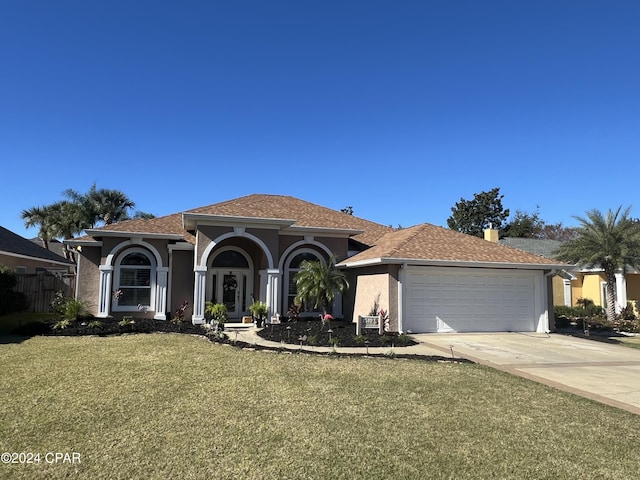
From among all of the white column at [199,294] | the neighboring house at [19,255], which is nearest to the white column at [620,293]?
the white column at [199,294]

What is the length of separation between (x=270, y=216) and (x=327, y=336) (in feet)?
20.6

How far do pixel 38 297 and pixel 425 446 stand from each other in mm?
21889

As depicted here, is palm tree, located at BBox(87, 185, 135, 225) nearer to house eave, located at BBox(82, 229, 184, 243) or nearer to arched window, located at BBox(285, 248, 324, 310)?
house eave, located at BBox(82, 229, 184, 243)

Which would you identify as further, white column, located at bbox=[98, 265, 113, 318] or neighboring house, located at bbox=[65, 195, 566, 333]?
white column, located at bbox=[98, 265, 113, 318]

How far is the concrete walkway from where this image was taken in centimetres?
815

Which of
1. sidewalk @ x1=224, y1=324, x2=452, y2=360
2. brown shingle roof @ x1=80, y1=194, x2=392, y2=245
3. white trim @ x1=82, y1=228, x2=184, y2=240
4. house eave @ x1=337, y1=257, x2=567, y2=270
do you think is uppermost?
brown shingle roof @ x1=80, y1=194, x2=392, y2=245

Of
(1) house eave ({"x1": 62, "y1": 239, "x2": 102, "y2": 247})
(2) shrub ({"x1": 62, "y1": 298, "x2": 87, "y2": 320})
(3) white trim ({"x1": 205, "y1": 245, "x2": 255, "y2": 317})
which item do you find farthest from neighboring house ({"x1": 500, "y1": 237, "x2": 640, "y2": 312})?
(2) shrub ({"x1": 62, "y1": 298, "x2": 87, "y2": 320})

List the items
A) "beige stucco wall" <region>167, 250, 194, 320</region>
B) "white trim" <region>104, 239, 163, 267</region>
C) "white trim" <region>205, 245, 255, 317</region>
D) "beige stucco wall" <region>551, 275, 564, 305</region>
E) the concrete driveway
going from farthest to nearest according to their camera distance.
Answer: "beige stucco wall" <region>551, 275, 564, 305</region>, "white trim" <region>205, 245, 255, 317</region>, "beige stucco wall" <region>167, 250, 194, 320</region>, "white trim" <region>104, 239, 163, 267</region>, the concrete driveway

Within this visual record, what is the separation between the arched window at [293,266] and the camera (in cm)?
1891

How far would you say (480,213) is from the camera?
53.3m

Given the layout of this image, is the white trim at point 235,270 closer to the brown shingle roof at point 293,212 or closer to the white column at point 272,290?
the brown shingle roof at point 293,212

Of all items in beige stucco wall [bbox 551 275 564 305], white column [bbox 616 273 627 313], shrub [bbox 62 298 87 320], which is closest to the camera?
shrub [bbox 62 298 87 320]

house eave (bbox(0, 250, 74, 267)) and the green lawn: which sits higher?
house eave (bbox(0, 250, 74, 267))

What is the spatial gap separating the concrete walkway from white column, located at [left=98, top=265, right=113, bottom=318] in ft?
17.9
